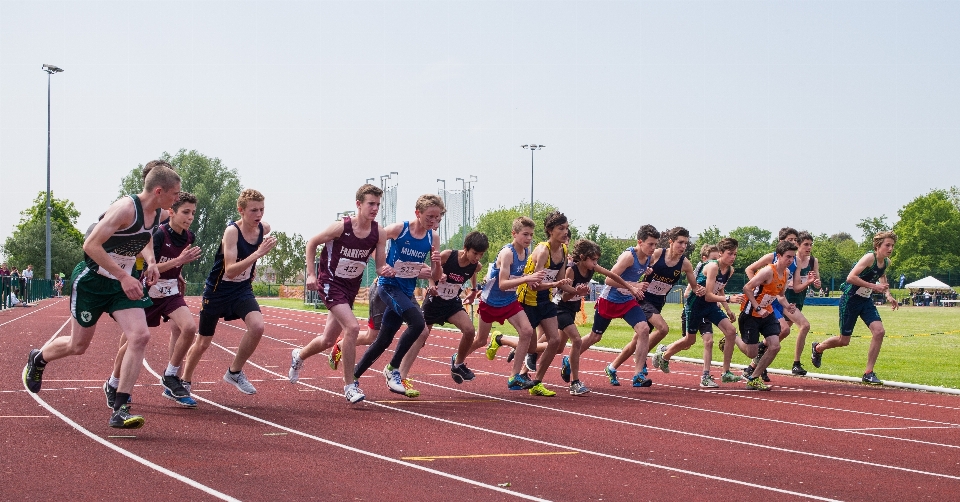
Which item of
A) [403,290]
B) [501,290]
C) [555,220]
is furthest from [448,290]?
[555,220]

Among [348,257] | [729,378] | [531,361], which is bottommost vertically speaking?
[729,378]

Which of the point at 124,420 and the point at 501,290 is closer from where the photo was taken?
the point at 124,420

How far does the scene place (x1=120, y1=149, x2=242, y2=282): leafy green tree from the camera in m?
84.9

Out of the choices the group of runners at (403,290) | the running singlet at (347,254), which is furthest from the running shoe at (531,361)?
the running singlet at (347,254)

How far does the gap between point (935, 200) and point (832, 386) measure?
330 feet

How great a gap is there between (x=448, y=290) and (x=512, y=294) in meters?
0.67

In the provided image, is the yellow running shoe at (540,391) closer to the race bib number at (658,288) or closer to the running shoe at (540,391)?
the running shoe at (540,391)

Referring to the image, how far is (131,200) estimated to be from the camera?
25.0 feet

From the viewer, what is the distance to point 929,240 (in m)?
101

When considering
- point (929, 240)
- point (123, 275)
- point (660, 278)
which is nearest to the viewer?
point (123, 275)

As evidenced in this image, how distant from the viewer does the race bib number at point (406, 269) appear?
9959 millimetres

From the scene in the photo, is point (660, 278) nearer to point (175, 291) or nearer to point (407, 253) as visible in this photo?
point (407, 253)

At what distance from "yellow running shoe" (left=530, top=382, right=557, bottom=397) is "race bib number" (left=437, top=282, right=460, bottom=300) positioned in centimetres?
126

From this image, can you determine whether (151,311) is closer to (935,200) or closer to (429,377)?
(429,377)
